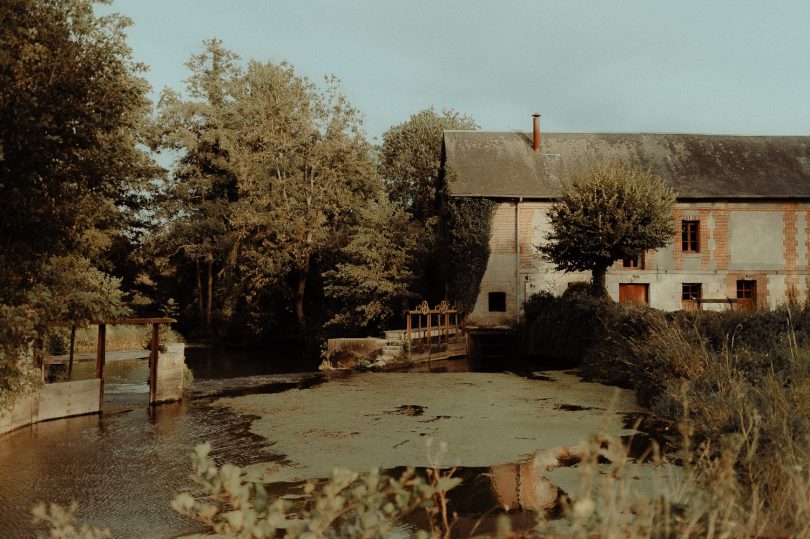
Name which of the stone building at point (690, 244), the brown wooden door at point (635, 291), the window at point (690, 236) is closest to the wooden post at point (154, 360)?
the stone building at point (690, 244)

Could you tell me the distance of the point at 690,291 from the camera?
25.0m

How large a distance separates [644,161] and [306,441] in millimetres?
23099

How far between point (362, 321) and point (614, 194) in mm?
10297

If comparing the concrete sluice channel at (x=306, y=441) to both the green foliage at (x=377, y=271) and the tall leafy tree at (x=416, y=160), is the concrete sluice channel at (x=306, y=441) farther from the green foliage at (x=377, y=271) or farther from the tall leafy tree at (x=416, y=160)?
the tall leafy tree at (x=416, y=160)

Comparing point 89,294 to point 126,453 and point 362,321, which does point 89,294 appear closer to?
point 126,453

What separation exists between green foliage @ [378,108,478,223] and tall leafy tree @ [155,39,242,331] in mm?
9852

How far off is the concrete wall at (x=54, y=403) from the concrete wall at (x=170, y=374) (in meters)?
1.09

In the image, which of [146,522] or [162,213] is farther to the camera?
[162,213]

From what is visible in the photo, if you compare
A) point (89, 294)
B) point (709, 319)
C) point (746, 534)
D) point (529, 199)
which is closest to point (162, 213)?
point (529, 199)

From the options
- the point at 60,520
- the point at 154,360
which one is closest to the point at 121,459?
the point at 154,360

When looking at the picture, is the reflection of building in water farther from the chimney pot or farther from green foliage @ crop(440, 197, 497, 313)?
the chimney pot

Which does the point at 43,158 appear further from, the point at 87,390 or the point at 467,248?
the point at 467,248

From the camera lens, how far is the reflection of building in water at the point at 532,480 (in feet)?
17.9

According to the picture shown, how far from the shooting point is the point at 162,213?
28781 mm
